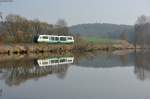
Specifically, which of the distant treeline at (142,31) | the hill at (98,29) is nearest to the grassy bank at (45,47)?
the distant treeline at (142,31)

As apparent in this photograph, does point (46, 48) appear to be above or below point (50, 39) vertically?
below

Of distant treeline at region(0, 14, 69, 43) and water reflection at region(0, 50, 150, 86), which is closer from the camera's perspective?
water reflection at region(0, 50, 150, 86)

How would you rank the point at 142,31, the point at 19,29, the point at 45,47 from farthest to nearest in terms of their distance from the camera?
the point at 142,31, the point at 19,29, the point at 45,47

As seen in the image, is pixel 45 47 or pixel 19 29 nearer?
pixel 45 47

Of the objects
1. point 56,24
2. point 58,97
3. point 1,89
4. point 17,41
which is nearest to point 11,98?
point 58,97

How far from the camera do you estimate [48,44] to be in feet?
150

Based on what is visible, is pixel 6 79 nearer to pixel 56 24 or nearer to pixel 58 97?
pixel 58 97

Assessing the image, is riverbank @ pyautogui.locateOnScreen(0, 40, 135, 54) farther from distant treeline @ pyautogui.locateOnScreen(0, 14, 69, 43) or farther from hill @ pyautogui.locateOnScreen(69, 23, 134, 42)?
hill @ pyautogui.locateOnScreen(69, 23, 134, 42)

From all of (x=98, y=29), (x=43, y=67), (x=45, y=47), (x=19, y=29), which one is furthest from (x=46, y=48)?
(x=98, y=29)

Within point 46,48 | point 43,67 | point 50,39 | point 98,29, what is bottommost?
point 43,67

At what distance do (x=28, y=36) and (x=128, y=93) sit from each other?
3639cm

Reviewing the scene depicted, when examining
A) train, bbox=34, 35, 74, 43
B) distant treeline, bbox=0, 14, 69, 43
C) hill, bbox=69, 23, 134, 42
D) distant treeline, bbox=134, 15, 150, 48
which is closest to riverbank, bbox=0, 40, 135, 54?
train, bbox=34, 35, 74, 43

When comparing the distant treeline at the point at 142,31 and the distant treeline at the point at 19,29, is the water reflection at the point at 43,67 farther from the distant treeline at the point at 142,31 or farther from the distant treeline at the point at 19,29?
the distant treeline at the point at 142,31

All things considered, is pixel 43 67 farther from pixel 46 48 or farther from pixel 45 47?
pixel 46 48
